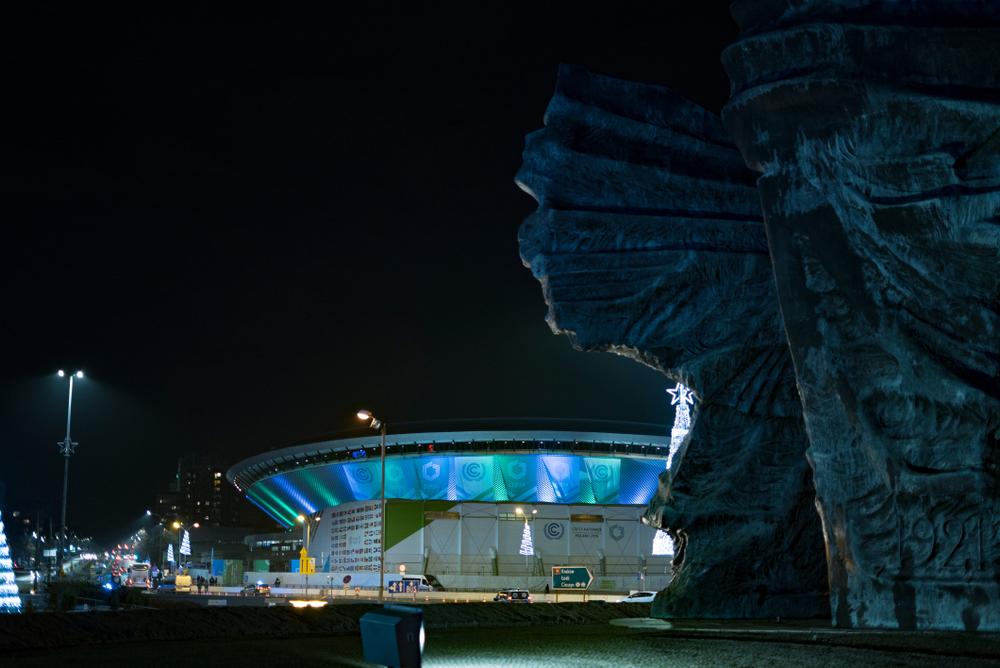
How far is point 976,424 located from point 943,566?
5.31 ft

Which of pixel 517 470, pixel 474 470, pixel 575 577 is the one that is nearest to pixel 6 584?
pixel 575 577

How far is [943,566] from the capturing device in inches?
448

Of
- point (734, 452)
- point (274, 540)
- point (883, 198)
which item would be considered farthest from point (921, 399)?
point (274, 540)

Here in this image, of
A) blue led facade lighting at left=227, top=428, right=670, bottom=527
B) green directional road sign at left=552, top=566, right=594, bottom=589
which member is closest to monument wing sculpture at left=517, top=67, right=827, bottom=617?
green directional road sign at left=552, top=566, right=594, bottom=589

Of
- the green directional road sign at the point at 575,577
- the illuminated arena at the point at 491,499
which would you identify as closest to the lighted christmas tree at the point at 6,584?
the green directional road sign at the point at 575,577

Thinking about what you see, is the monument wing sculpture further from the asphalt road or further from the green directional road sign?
the green directional road sign

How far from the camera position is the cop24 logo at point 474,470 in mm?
69250

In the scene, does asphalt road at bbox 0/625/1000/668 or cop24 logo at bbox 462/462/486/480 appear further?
cop24 logo at bbox 462/462/486/480

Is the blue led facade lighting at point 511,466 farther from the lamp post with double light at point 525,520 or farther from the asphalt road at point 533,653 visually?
the asphalt road at point 533,653

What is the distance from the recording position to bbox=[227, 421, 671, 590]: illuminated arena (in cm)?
6228

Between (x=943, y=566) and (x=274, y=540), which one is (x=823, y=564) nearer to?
(x=943, y=566)

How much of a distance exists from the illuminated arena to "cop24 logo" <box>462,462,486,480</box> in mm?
68

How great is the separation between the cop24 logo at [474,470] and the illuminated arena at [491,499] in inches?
2.7

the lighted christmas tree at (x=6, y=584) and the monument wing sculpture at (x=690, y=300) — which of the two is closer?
the monument wing sculpture at (x=690, y=300)
